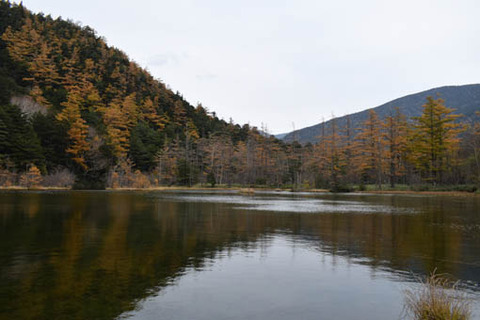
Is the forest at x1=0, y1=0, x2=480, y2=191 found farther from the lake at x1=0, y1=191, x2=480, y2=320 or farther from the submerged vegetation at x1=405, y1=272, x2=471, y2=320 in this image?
the submerged vegetation at x1=405, y1=272, x2=471, y2=320

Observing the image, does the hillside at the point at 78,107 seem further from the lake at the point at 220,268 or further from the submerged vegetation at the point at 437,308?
the submerged vegetation at the point at 437,308

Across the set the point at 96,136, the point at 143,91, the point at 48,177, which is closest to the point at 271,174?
the point at 96,136

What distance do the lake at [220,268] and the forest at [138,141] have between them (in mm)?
39167

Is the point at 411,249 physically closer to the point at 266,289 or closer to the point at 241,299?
the point at 266,289

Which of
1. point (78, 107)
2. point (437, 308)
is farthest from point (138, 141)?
point (437, 308)

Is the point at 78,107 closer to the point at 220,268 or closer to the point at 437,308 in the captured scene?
the point at 220,268

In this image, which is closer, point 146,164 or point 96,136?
point 96,136

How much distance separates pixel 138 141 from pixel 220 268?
67382mm

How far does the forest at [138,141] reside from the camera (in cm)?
5431

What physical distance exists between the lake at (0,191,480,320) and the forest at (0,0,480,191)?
3917cm

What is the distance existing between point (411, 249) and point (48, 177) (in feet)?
168

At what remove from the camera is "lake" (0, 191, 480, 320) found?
19.6ft

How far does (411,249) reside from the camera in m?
11.1

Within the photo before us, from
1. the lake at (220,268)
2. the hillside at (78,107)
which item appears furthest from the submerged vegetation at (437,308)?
the hillside at (78,107)
